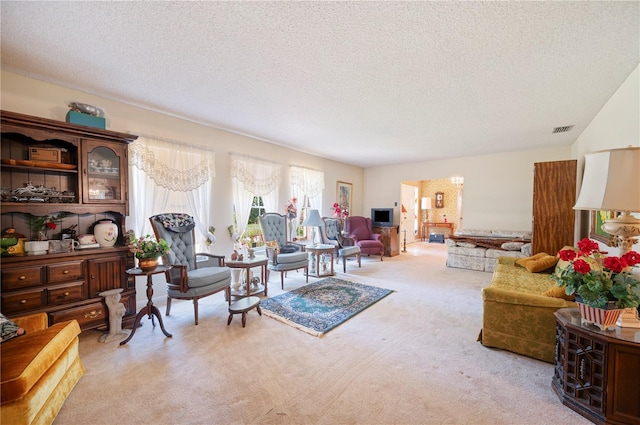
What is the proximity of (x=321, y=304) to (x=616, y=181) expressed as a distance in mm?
2872

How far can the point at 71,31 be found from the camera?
1842 millimetres

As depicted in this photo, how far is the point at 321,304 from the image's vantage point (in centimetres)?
330

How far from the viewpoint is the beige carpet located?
5.12 feet

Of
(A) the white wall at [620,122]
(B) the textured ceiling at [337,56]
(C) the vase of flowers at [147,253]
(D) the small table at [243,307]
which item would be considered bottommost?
(D) the small table at [243,307]

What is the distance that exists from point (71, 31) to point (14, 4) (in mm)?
274

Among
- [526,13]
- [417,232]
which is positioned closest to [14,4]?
[526,13]

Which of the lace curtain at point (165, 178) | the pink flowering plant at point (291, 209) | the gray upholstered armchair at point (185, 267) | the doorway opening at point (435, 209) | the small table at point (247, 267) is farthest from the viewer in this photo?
the doorway opening at point (435, 209)

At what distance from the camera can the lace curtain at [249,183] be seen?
431 cm

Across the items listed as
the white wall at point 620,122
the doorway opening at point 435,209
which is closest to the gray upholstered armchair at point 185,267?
the white wall at point 620,122

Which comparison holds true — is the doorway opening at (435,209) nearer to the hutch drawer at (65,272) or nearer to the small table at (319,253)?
the small table at (319,253)

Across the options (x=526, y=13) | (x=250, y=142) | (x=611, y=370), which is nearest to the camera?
(x=611, y=370)

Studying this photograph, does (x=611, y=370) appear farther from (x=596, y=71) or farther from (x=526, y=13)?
(x=596, y=71)

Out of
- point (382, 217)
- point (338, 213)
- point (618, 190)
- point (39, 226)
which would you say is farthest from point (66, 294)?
point (382, 217)

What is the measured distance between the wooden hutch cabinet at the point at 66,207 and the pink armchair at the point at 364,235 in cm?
463
